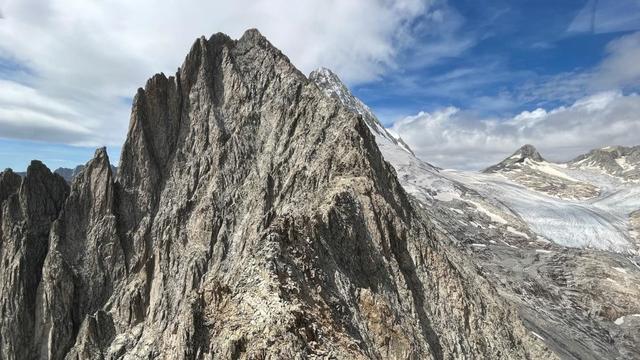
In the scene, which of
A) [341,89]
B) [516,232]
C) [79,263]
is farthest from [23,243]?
[341,89]

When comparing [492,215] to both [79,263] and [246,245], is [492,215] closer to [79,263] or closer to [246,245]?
[79,263]

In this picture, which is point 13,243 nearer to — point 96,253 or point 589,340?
point 96,253

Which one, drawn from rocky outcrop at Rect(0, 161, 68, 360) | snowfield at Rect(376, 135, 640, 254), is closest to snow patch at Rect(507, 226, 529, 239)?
snowfield at Rect(376, 135, 640, 254)

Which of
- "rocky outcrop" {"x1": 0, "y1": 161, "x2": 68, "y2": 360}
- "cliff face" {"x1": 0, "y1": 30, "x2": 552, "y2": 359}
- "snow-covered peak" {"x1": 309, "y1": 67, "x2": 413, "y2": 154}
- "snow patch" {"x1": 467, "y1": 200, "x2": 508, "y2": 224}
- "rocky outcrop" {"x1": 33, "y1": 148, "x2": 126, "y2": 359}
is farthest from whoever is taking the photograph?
"snow-covered peak" {"x1": 309, "y1": 67, "x2": 413, "y2": 154}

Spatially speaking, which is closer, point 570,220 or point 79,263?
point 79,263

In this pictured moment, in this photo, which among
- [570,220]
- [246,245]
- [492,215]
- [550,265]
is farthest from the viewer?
[570,220]

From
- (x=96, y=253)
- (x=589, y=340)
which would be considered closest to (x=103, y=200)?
(x=96, y=253)

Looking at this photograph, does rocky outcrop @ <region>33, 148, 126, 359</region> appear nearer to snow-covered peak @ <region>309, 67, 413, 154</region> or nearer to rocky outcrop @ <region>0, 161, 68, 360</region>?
rocky outcrop @ <region>0, 161, 68, 360</region>
